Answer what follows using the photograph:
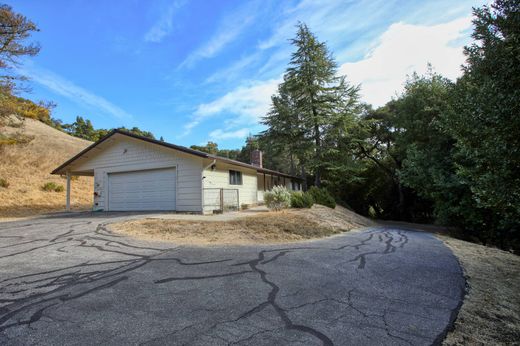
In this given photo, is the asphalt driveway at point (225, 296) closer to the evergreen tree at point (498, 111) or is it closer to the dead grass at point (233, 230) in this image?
the dead grass at point (233, 230)

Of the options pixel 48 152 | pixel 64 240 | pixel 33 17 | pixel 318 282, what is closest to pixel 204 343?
pixel 318 282

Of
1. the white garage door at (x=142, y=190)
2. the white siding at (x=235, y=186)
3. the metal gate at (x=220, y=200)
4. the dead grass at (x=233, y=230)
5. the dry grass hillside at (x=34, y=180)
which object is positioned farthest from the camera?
the dry grass hillside at (x=34, y=180)

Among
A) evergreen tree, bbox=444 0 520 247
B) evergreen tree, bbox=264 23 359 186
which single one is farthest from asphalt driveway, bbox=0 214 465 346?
evergreen tree, bbox=264 23 359 186

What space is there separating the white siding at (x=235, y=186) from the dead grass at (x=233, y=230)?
4.01 metres

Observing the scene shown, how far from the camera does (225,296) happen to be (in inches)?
125

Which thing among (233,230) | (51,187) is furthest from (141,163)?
(51,187)

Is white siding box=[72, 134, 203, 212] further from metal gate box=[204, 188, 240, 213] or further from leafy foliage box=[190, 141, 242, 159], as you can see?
leafy foliage box=[190, 141, 242, 159]

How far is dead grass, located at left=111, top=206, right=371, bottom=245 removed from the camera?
691 centimetres

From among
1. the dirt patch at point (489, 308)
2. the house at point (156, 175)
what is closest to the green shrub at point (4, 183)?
the house at point (156, 175)

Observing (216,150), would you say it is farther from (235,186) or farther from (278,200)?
(278,200)

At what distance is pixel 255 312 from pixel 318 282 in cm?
126

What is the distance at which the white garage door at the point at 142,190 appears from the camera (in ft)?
42.8

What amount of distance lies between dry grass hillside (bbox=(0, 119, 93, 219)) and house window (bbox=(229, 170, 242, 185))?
35.4 ft

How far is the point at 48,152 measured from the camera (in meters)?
28.5
